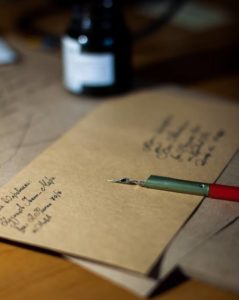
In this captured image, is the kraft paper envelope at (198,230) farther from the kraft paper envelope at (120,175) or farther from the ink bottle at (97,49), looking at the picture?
the ink bottle at (97,49)

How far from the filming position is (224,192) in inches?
18.9

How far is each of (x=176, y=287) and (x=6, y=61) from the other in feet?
1.69

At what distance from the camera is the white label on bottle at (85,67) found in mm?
664

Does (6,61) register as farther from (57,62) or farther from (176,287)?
(176,287)

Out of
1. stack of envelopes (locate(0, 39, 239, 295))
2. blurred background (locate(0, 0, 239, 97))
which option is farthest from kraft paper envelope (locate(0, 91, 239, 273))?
blurred background (locate(0, 0, 239, 97))

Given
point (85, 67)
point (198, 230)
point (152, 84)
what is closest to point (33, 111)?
point (85, 67)

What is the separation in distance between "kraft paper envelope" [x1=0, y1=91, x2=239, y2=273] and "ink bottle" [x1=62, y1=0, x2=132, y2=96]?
4cm

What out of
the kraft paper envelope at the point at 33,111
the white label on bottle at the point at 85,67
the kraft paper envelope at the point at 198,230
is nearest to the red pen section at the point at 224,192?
the kraft paper envelope at the point at 198,230

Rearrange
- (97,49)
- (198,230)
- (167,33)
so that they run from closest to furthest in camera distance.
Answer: (198,230) < (97,49) < (167,33)

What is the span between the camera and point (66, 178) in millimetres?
513

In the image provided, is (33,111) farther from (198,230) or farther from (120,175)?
→ (198,230)

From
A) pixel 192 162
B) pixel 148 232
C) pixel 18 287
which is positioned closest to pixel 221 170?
pixel 192 162

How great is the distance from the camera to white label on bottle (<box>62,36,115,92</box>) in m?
0.66

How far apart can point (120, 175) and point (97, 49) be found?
0.21 m
